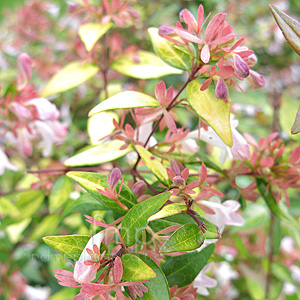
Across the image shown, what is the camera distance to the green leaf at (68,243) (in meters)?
0.44

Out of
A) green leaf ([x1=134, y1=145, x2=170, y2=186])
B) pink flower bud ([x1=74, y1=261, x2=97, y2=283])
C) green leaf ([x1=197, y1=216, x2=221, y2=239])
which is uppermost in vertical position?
green leaf ([x1=134, y1=145, x2=170, y2=186])

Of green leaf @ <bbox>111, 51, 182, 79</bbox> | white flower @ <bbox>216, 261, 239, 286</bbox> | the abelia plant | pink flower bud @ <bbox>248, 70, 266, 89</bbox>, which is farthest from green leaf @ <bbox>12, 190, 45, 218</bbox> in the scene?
white flower @ <bbox>216, 261, 239, 286</bbox>

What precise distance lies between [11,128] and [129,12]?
0.40m

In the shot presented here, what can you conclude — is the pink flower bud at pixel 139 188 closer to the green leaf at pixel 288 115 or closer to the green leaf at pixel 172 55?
the green leaf at pixel 172 55

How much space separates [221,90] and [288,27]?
0.39 ft

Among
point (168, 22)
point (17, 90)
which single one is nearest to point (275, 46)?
point (168, 22)

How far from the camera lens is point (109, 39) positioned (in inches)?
39.9

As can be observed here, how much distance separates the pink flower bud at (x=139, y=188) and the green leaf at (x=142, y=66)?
0.32 meters

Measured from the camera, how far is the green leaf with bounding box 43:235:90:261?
44 cm

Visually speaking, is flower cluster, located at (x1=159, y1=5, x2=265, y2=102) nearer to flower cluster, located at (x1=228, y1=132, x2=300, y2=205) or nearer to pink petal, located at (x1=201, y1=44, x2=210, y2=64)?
pink petal, located at (x1=201, y1=44, x2=210, y2=64)

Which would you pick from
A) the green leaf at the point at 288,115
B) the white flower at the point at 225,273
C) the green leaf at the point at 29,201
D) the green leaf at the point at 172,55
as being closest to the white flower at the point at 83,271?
the green leaf at the point at 172,55

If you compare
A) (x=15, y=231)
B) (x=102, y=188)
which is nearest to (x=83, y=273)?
(x=102, y=188)

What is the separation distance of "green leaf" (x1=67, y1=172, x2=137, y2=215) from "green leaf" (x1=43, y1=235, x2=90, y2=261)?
0.06m

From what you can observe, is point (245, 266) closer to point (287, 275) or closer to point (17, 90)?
point (287, 275)
